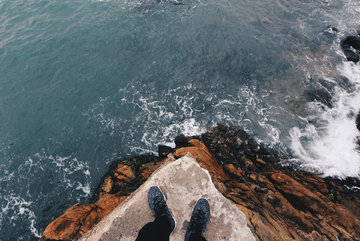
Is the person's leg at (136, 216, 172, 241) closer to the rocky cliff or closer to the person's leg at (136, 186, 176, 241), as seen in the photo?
the person's leg at (136, 186, 176, 241)

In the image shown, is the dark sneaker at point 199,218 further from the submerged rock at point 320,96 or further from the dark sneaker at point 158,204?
the submerged rock at point 320,96

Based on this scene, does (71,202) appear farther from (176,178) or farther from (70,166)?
(176,178)

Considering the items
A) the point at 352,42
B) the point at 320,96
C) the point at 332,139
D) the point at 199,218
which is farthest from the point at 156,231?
the point at 352,42

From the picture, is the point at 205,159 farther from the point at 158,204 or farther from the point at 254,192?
the point at 158,204

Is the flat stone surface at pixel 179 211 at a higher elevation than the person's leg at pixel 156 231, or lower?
lower

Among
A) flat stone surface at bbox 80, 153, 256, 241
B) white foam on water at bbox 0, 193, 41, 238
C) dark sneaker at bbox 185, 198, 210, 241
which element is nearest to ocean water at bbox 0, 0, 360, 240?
white foam on water at bbox 0, 193, 41, 238

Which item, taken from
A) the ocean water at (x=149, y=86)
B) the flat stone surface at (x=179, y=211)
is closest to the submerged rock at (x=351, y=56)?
the ocean water at (x=149, y=86)

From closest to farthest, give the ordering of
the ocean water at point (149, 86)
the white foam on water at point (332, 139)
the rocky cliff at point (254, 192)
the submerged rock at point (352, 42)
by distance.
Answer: the rocky cliff at point (254, 192) < the white foam on water at point (332, 139) < the ocean water at point (149, 86) < the submerged rock at point (352, 42)
